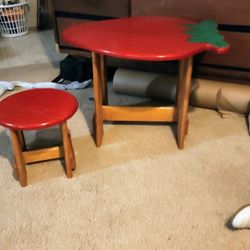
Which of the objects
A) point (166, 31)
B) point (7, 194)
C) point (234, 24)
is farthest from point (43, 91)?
point (234, 24)

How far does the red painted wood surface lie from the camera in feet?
3.81

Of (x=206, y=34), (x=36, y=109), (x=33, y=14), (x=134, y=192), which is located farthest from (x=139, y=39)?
(x=33, y=14)

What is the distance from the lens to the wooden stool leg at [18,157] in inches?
48.7

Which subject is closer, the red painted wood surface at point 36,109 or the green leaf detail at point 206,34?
the red painted wood surface at point 36,109

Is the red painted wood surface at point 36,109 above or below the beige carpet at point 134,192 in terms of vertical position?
above

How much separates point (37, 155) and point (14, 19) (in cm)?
222

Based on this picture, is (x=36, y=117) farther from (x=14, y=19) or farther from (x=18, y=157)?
(x=14, y=19)

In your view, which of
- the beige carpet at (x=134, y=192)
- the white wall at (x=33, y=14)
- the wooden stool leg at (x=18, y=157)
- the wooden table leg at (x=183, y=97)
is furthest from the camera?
the white wall at (x=33, y=14)

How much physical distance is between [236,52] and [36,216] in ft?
4.52

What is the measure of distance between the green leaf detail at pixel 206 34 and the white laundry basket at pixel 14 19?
218 centimetres

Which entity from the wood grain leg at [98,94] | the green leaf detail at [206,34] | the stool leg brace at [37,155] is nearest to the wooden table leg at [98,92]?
the wood grain leg at [98,94]

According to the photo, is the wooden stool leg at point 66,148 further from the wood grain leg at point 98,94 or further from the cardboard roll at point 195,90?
the cardboard roll at point 195,90

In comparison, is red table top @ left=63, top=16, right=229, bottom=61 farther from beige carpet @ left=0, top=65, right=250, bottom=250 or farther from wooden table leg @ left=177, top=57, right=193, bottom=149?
beige carpet @ left=0, top=65, right=250, bottom=250

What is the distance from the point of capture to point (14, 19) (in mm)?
3082
